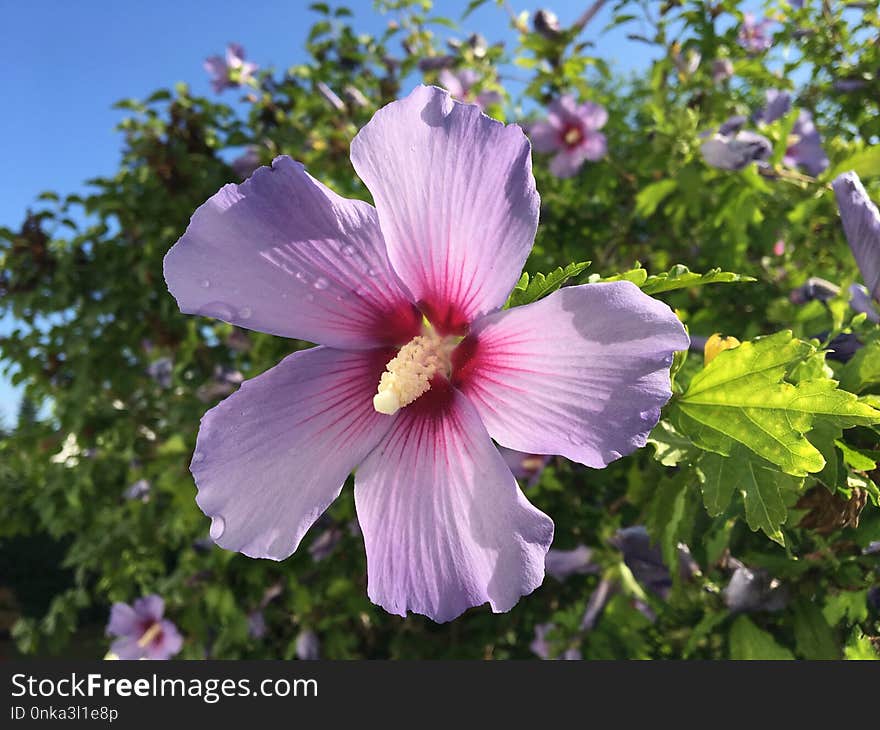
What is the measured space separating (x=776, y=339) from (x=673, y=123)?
4.44 ft

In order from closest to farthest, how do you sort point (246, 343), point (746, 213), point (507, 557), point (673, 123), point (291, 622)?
point (507, 557), point (746, 213), point (673, 123), point (246, 343), point (291, 622)

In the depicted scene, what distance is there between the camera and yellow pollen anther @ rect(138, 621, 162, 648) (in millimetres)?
2365

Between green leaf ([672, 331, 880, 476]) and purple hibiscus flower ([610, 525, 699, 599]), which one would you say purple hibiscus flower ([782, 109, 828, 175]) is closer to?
purple hibiscus flower ([610, 525, 699, 599])

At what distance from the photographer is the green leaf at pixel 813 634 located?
94 cm

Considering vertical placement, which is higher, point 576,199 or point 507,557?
point 507,557

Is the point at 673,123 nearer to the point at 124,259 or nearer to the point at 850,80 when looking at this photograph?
the point at 850,80

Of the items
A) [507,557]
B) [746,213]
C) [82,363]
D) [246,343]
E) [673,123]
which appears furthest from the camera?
[82,363]

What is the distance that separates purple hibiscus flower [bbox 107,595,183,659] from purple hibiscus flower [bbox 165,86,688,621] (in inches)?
79.7

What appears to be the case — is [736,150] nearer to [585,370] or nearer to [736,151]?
[736,151]

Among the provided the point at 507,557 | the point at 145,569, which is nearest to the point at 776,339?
the point at 507,557

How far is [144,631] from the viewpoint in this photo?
8.16ft

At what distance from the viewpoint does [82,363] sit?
2688mm

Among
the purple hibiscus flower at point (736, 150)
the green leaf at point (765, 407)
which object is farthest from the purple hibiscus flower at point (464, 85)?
the green leaf at point (765, 407)

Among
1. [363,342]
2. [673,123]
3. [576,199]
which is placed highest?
[363,342]
